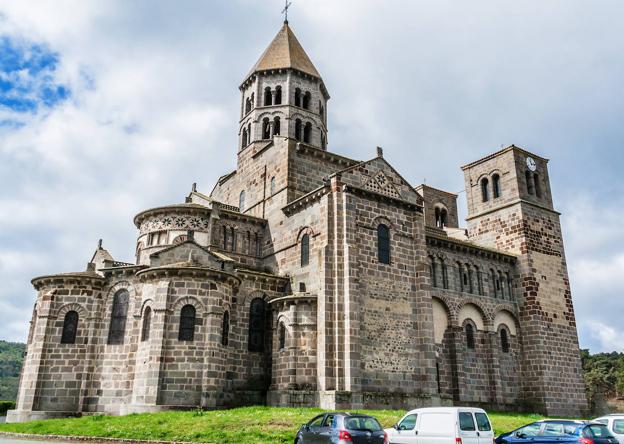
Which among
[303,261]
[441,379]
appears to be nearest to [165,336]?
[303,261]

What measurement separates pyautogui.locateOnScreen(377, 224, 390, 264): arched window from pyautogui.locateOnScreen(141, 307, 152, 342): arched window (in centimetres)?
1157

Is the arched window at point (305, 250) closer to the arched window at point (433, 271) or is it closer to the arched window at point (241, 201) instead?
the arched window at point (241, 201)

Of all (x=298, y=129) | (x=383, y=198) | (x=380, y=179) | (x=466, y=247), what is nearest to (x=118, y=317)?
(x=383, y=198)

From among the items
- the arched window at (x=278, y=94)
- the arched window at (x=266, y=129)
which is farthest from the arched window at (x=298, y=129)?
the arched window at (x=278, y=94)

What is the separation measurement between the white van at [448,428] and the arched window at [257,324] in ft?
42.6

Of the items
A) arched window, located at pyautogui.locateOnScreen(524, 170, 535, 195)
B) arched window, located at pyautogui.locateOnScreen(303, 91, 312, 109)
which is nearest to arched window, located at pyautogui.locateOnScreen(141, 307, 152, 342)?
arched window, located at pyautogui.locateOnScreen(303, 91, 312, 109)

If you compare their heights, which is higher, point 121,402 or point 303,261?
point 303,261

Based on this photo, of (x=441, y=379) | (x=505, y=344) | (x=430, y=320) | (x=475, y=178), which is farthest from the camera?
(x=475, y=178)

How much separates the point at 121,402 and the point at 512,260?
27099 millimetres

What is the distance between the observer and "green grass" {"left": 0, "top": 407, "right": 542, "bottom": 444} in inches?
698

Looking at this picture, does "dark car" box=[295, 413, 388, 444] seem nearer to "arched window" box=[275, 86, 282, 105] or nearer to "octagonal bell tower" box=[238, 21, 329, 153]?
"octagonal bell tower" box=[238, 21, 329, 153]

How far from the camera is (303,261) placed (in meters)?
29.1

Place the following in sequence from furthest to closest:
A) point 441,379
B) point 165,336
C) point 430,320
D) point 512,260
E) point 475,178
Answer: point 475,178, point 512,260, point 441,379, point 430,320, point 165,336

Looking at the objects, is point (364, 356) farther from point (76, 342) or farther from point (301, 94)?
point (301, 94)
